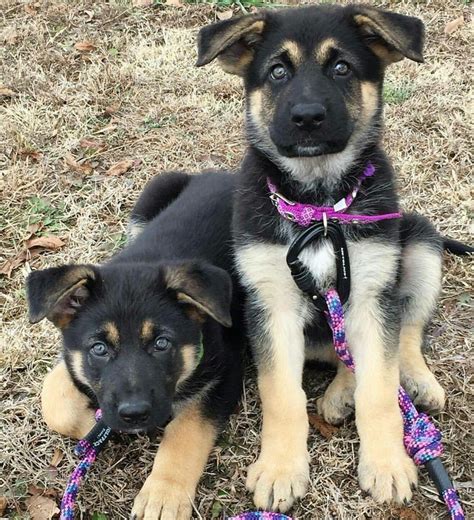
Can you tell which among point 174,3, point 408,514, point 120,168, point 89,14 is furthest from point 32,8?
point 408,514

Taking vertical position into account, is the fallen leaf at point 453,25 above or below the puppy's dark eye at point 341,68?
below

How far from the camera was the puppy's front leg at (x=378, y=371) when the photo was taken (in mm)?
3264

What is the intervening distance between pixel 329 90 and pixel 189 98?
11.2ft

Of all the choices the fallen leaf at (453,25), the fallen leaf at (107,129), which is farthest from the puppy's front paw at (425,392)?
the fallen leaf at (453,25)

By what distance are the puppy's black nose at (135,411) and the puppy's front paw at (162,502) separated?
0.45 metres

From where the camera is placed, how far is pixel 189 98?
6461 mm

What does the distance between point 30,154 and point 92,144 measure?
1.70ft

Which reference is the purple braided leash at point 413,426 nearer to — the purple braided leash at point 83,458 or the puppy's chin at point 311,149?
the puppy's chin at point 311,149

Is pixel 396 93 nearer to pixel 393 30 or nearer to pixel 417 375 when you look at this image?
pixel 393 30

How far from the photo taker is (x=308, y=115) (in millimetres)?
3086

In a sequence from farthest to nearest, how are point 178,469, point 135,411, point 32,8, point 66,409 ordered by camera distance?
point 32,8 → point 66,409 → point 178,469 → point 135,411

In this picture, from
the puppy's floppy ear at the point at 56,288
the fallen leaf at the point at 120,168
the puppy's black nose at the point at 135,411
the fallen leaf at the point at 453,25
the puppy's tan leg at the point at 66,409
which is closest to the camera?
the puppy's black nose at the point at 135,411

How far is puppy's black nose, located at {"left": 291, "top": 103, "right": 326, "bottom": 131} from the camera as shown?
308 centimetres

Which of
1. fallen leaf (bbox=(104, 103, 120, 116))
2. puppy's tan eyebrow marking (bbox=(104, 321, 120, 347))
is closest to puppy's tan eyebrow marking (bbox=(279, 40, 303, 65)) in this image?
puppy's tan eyebrow marking (bbox=(104, 321, 120, 347))
